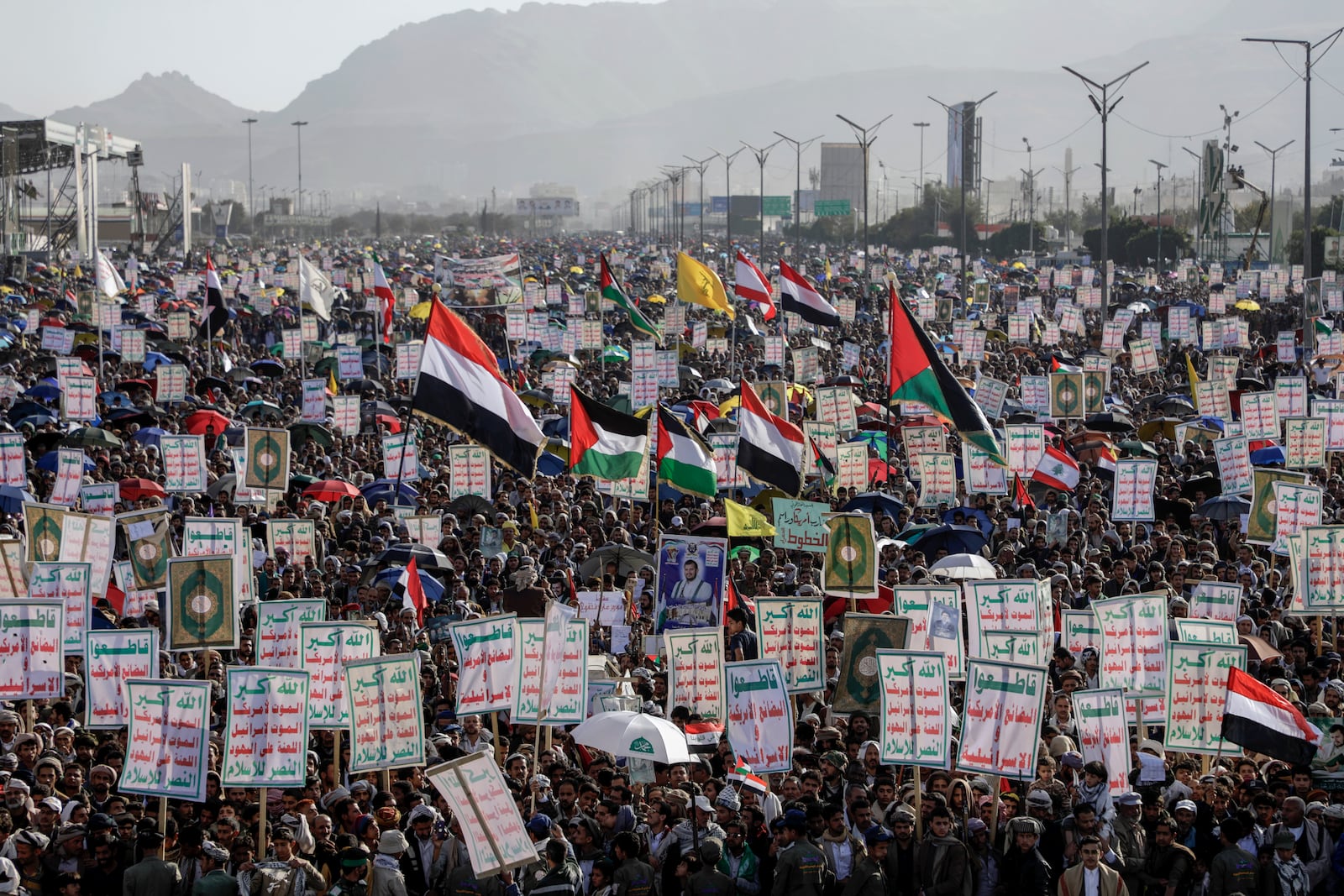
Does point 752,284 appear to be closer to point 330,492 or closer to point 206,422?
point 206,422

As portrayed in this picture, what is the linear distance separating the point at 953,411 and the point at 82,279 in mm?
49476

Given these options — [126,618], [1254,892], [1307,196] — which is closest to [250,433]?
[126,618]

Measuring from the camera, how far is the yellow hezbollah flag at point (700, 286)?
2644cm

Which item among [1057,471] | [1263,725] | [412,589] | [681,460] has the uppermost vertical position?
[681,460]

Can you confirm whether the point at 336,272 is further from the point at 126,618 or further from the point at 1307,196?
the point at 126,618

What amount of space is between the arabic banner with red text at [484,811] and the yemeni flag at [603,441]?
7065 millimetres

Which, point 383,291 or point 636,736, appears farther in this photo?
point 383,291

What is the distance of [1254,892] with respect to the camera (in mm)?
8625

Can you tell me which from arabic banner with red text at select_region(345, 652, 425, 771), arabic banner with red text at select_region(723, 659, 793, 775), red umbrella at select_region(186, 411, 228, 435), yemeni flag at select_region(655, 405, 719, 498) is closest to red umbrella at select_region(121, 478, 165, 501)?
red umbrella at select_region(186, 411, 228, 435)

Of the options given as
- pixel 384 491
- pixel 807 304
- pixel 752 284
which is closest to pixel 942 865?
pixel 384 491

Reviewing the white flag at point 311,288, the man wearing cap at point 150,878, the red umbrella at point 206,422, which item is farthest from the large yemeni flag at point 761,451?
the white flag at point 311,288

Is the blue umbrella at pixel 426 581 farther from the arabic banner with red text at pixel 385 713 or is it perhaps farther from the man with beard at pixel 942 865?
the man with beard at pixel 942 865

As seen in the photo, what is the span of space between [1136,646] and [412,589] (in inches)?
220

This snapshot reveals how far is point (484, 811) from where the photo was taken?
28.1 feet
